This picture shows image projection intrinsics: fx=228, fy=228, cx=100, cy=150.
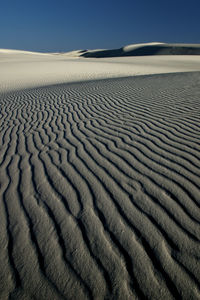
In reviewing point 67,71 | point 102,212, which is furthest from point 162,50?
point 102,212

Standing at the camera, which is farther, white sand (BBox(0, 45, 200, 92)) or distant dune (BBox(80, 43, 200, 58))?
distant dune (BBox(80, 43, 200, 58))

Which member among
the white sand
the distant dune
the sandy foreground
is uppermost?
the distant dune

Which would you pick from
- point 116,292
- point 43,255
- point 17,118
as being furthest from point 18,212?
point 17,118

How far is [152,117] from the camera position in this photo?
5.57 meters

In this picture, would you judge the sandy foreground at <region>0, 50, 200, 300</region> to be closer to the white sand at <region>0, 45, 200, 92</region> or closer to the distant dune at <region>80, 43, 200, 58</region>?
the white sand at <region>0, 45, 200, 92</region>

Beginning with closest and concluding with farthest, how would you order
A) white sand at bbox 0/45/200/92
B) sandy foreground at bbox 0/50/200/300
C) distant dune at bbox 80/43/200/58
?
1. sandy foreground at bbox 0/50/200/300
2. white sand at bbox 0/45/200/92
3. distant dune at bbox 80/43/200/58

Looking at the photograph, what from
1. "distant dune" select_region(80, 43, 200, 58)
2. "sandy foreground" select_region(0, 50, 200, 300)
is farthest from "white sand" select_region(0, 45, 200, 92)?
"distant dune" select_region(80, 43, 200, 58)

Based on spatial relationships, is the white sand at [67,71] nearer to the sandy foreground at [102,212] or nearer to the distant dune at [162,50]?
the sandy foreground at [102,212]

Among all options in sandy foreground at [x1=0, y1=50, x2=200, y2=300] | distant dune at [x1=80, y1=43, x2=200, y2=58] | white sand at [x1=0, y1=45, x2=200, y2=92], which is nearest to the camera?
sandy foreground at [x1=0, y1=50, x2=200, y2=300]

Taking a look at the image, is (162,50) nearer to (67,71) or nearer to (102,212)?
(67,71)

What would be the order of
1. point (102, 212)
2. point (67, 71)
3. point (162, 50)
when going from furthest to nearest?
1. point (162, 50)
2. point (67, 71)
3. point (102, 212)

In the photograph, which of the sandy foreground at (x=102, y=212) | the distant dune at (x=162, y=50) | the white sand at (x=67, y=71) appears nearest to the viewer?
the sandy foreground at (x=102, y=212)

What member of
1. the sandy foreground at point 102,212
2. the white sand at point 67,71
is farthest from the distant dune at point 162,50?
the sandy foreground at point 102,212

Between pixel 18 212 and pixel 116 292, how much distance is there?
1.39 metres
